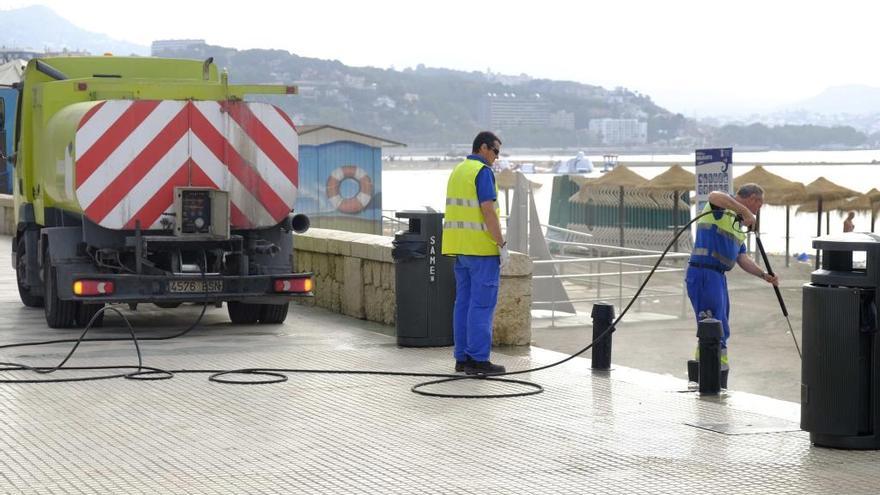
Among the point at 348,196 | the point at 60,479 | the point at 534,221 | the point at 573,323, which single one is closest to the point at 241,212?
the point at 60,479

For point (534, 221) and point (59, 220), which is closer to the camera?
point (59, 220)

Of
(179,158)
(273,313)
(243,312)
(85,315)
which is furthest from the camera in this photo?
(243,312)

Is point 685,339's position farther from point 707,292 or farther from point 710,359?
point 710,359

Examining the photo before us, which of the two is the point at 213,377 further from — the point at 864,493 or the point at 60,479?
the point at 864,493

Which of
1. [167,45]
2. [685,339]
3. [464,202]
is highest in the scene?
[167,45]

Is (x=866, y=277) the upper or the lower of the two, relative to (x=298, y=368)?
upper

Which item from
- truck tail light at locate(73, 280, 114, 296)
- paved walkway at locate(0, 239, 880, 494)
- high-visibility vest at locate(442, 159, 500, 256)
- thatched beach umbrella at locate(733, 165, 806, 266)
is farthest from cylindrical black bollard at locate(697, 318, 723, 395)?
thatched beach umbrella at locate(733, 165, 806, 266)

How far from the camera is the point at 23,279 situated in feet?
51.5

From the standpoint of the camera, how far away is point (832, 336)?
315 inches

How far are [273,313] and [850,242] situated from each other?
7.42 m

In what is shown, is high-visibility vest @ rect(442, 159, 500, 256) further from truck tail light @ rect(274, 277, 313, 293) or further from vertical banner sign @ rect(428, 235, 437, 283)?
truck tail light @ rect(274, 277, 313, 293)

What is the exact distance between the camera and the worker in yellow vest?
35.3 feet

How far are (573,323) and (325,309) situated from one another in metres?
8.79

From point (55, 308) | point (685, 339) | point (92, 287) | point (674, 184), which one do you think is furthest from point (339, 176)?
point (674, 184)
